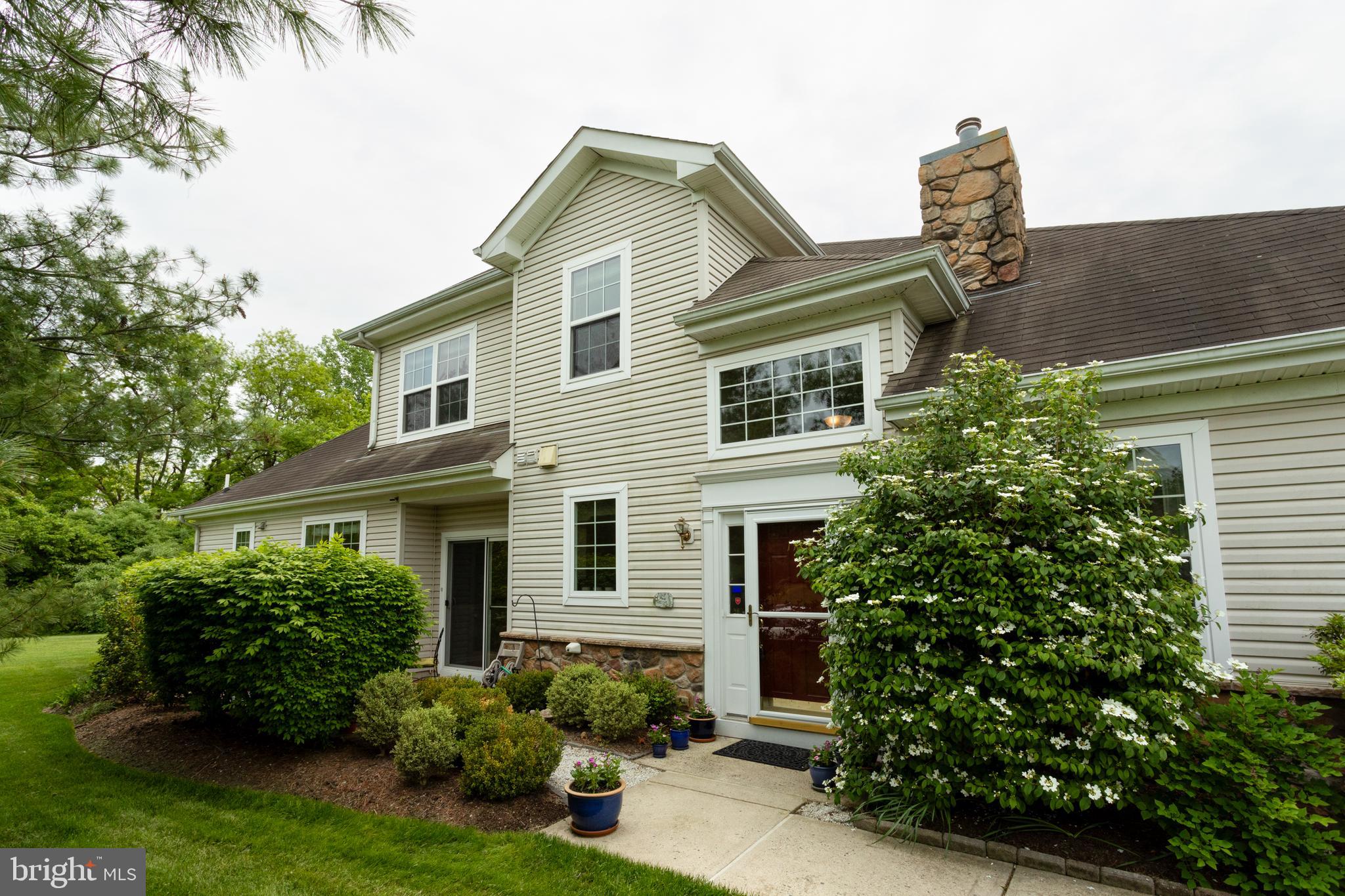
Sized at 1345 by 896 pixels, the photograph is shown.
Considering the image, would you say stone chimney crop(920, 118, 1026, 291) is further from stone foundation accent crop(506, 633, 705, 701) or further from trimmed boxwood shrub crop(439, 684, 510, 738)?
trimmed boxwood shrub crop(439, 684, 510, 738)

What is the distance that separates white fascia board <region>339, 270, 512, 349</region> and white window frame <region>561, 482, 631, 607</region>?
3582 mm

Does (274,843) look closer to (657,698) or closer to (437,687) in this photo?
(437,687)

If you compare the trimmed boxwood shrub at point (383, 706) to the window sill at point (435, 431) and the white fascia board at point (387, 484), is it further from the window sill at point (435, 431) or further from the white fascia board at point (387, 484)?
the window sill at point (435, 431)

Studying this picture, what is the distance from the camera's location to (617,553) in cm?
772

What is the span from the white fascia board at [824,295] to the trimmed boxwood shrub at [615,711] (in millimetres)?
3793

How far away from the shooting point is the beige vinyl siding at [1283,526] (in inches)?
181

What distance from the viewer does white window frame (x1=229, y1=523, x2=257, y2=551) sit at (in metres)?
13.2

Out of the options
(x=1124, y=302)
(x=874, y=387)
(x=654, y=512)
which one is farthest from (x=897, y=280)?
(x=654, y=512)

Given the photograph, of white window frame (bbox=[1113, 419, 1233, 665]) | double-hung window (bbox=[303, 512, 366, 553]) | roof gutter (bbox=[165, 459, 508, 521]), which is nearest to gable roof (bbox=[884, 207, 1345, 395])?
white window frame (bbox=[1113, 419, 1233, 665])

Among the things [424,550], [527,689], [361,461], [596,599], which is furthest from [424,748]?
[361,461]

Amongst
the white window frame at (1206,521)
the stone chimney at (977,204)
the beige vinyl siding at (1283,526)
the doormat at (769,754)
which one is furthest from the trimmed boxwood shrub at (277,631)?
the stone chimney at (977,204)

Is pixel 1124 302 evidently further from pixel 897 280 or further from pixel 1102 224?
pixel 1102 224

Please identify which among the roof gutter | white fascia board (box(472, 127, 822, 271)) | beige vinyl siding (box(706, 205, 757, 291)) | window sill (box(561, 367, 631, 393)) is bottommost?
the roof gutter

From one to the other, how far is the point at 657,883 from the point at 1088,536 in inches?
125
